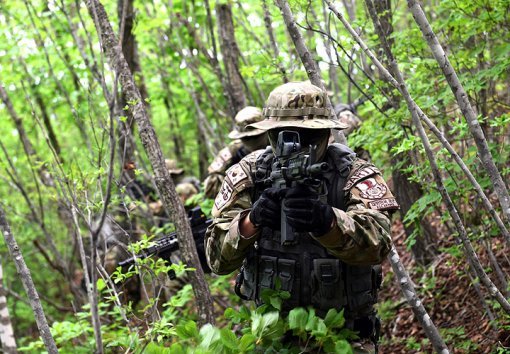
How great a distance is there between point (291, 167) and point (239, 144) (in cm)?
328

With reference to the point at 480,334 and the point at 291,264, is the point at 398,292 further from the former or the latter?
the point at 291,264

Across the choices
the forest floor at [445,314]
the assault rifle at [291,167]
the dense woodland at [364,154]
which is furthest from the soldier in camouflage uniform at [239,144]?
the assault rifle at [291,167]

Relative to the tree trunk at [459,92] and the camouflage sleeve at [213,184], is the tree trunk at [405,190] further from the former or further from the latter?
the camouflage sleeve at [213,184]

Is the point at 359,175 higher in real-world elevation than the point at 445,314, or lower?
higher

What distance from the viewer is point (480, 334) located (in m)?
4.35

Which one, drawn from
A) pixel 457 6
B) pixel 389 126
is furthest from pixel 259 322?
pixel 457 6

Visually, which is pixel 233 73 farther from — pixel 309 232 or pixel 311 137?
pixel 309 232

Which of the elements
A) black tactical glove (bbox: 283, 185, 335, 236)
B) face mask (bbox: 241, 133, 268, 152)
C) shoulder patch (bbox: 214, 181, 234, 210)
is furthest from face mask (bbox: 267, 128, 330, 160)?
face mask (bbox: 241, 133, 268, 152)

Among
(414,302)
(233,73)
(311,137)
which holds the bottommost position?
(414,302)

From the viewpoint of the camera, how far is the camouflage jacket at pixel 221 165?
5.81m

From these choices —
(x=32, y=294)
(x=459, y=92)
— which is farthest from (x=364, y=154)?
(x=32, y=294)

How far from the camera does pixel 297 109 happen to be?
2.92 meters

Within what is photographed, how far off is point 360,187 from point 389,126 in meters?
1.70

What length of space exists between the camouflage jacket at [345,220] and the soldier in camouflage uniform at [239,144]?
6.57ft
